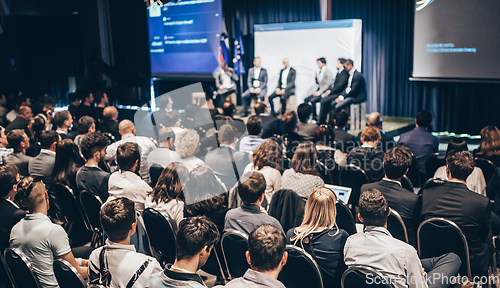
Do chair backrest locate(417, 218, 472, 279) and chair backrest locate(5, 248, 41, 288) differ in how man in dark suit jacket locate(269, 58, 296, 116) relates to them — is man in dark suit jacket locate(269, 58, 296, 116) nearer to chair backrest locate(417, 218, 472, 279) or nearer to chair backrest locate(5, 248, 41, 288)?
chair backrest locate(417, 218, 472, 279)

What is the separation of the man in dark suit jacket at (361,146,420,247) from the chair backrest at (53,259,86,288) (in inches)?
78.0

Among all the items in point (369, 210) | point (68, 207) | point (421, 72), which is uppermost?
point (421, 72)

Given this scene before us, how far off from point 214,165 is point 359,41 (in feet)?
19.0

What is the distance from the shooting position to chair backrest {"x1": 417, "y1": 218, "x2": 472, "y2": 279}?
2293mm

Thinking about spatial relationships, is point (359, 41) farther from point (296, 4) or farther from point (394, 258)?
point (394, 258)

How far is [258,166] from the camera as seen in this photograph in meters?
3.40

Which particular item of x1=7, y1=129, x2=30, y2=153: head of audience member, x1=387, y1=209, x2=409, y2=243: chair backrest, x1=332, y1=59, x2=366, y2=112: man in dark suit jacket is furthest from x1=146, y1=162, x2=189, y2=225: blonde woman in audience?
x1=332, y1=59, x2=366, y2=112: man in dark suit jacket

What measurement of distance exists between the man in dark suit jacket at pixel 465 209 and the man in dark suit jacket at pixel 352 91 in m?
4.92

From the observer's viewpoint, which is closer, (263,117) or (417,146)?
(417,146)

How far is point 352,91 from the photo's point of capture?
24.5 feet

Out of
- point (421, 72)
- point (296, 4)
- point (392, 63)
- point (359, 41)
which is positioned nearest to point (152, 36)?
point (296, 4)

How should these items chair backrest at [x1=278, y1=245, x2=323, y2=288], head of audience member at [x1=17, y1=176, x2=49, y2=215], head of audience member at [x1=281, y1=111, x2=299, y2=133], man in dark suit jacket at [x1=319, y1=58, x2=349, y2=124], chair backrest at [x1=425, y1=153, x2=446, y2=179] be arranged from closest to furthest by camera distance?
chair backrest at [x1=278, y1=245, x2=323, y2=288], head of audience member at [x1=17, y1=176, x2=49, y2=215], chair backrest at [x1=425, y1=153, x2=446, y2=179], head of audience member at [x1=281, y1=111, x2=299, y2=133], man in dark suit jacket at [x1=319, y1=58, x2=349, y2=124]

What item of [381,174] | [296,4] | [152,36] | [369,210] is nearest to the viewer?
[369,210]

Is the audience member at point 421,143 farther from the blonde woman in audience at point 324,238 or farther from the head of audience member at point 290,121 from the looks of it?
the blonde woman in audience at point 324,238
